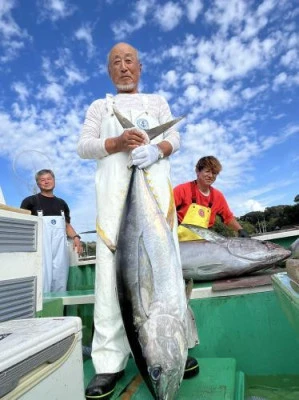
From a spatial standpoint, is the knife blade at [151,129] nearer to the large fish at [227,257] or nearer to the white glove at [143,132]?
the white glove at [143,132]

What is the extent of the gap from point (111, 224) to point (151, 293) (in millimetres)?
546

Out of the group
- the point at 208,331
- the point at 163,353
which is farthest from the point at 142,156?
the point at 208,331

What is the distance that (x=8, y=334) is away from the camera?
125 cm

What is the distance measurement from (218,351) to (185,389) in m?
0.71

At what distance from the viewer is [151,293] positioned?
1833 mm

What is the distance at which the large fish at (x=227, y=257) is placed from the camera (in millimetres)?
3633

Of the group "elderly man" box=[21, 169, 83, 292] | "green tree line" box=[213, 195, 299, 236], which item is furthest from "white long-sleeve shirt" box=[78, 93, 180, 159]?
"green tree line" box=[213, 195, 299, 236]

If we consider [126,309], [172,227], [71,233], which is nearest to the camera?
[126,309]

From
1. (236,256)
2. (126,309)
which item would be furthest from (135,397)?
(236,256)

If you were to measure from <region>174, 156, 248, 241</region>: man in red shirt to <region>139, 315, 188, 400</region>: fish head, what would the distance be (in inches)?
99.3

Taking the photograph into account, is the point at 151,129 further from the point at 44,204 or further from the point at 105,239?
the point at 44,204

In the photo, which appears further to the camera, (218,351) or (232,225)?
(232,225)

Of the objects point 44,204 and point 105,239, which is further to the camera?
point 44,204

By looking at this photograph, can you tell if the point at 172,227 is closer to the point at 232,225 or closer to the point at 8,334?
the point at 8,334
